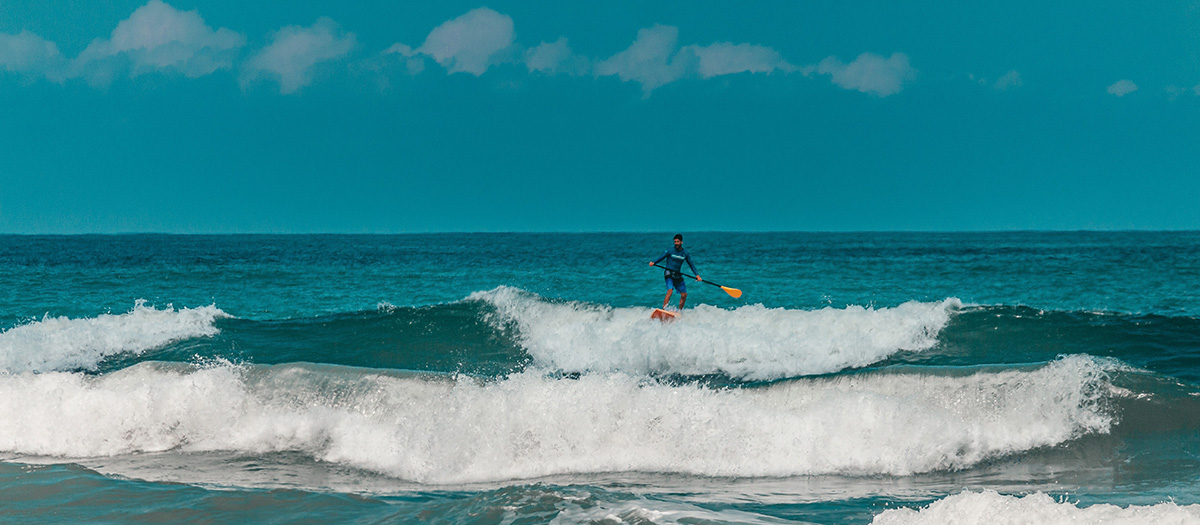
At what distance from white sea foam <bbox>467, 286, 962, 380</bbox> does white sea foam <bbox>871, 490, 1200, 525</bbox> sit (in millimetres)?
7218

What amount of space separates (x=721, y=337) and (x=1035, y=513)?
9.33 metres

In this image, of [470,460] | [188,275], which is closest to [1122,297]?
[470,460]

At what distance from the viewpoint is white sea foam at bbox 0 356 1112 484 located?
26.8ft

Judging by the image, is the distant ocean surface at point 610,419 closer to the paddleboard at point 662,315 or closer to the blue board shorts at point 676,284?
the paddleboard at point 662,315

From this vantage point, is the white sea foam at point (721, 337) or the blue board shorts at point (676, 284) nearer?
the white sea foam at point (721, 337)

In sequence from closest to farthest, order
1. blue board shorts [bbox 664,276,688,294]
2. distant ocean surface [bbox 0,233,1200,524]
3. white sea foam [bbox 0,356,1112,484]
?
distant ocean surface [bbox 0,233,1200,524] < white sea foam [bbox 0,356,1112,484] < blue board shorts [bbox 664,276,688,294]

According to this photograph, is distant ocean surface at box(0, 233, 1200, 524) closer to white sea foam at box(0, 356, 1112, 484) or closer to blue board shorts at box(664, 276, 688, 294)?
white sea foam at box(0, 356, 1112, 484)

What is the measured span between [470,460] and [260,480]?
78.9 inches

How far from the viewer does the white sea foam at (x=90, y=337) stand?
1334cm

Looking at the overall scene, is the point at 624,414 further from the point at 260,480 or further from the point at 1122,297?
the point at 1122,297

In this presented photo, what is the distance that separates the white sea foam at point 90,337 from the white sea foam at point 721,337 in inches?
248

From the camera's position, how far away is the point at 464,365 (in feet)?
45.0

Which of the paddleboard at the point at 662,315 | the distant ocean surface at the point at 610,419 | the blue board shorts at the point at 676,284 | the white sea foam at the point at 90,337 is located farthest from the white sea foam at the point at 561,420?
the blue board shorts at the point at 676,284

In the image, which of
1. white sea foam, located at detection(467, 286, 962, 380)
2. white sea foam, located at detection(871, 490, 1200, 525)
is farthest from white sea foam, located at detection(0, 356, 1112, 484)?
white sea foam, located at detection(467, 286, 962, 380)
